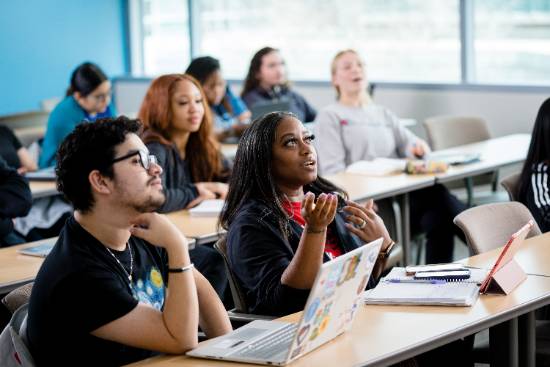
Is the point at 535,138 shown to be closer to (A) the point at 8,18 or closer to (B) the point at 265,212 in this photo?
(B) the point at 265,212

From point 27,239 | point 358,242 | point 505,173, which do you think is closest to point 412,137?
point 505,173

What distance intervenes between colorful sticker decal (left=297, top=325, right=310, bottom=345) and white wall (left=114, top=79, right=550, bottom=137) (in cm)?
502

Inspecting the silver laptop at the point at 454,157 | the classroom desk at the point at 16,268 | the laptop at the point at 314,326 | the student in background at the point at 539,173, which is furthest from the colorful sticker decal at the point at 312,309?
the silver laptop at the point at 454,157

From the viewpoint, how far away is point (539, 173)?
4180 millimetres

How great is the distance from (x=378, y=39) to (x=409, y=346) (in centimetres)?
611

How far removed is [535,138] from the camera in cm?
418

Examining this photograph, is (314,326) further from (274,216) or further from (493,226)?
(493,226)

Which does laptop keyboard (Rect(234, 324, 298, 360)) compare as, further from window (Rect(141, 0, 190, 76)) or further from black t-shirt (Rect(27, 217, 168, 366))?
window (Rect(141, 0, 190, 76))

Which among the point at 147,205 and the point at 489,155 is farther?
the point at 489,155

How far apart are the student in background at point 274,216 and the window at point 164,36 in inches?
264

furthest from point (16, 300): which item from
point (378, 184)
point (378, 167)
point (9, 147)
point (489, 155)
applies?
point (489, 155)

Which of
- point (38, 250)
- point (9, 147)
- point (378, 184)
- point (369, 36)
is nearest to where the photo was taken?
point (38, 250)

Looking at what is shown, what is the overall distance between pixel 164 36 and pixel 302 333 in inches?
314

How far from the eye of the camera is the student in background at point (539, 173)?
13.5 ft
